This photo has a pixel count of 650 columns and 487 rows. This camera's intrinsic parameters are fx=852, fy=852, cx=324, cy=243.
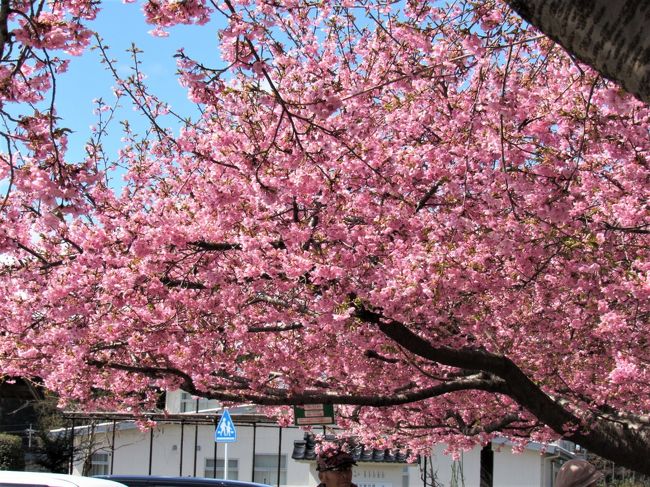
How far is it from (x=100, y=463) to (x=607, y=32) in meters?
25.2

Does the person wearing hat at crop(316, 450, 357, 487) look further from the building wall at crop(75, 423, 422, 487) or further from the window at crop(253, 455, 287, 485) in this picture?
the window at crop(253, 455, 287, 485)

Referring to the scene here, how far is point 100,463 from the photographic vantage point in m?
25.2

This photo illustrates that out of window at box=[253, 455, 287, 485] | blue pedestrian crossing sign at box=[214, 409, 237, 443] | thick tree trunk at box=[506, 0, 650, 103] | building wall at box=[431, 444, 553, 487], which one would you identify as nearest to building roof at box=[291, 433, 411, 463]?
building wall at box=[431, 444, 553, 487]

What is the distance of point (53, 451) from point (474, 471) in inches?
466

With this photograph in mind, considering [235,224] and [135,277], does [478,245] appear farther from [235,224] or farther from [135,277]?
[135,277]

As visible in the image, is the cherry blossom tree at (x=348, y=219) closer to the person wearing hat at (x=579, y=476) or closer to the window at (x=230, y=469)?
the person wearing hat at (x=579, y=476)

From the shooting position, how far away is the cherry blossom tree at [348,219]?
20.1ft

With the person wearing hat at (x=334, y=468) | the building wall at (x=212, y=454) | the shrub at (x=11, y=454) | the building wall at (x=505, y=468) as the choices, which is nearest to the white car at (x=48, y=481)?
the person wearing hat at (x=334, y=468)

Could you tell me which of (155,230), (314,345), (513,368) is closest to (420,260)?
(513,368)

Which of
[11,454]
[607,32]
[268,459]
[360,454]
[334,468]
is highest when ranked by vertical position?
[607,32]

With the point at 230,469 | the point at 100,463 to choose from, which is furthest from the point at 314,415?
the point at 100,463

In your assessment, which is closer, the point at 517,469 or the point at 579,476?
the point at 579,476

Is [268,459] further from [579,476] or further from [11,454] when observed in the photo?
[579,476]

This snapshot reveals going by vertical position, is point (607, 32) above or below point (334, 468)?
above
